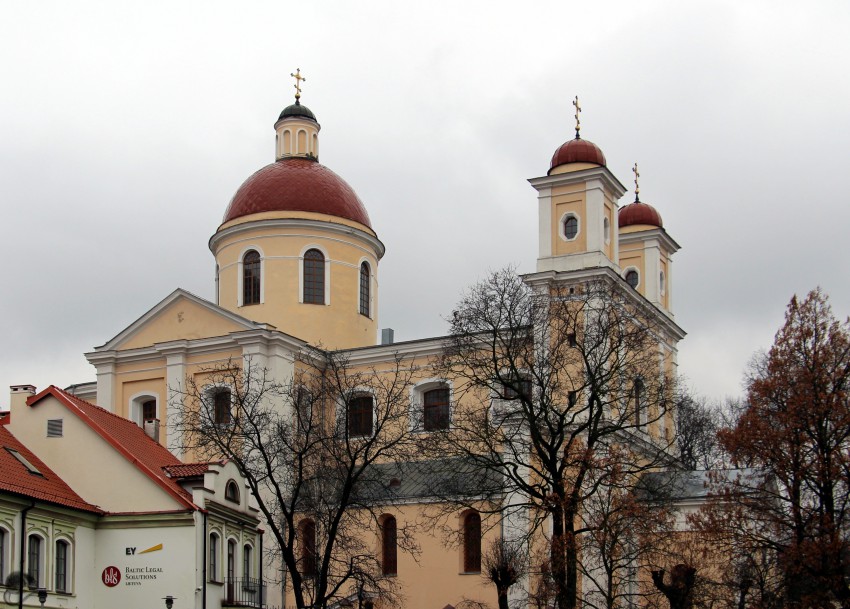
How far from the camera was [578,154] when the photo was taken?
144ft

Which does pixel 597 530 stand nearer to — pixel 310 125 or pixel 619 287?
pixel 619 287

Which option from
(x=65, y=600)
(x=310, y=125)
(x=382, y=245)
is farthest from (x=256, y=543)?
(x=310, y=125)

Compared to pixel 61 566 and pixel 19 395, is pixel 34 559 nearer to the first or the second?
pixel 61 566

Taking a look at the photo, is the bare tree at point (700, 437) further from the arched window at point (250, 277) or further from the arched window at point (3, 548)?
the arched window at point (3, 548)

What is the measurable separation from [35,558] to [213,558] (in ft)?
14.4

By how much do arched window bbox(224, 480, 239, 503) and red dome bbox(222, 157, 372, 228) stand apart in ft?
61.9

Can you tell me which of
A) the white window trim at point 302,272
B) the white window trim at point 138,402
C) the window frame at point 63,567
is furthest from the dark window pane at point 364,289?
the window frame at point 63,567

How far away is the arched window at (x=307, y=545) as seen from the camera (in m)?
37.9

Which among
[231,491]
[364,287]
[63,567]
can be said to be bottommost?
[63,567]

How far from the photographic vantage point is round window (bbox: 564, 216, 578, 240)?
43.5 meters

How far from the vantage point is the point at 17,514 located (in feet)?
87.4

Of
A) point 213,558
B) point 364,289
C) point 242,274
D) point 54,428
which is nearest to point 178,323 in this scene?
point 242,274

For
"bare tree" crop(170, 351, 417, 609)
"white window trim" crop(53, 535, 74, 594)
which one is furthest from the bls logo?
"bare tree" crop(170, 351, 417, 609)

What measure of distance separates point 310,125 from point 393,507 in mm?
17498
